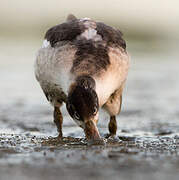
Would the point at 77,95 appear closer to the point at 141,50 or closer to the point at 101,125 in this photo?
the point at 101,125

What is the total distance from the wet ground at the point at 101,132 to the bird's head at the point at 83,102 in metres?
0.40

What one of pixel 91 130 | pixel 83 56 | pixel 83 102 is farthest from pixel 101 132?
pixel 83 102

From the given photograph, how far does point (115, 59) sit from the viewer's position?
8.57 metres

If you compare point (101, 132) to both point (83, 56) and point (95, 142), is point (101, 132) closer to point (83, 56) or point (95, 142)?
point (83, 56)

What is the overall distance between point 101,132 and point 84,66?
2.11 metres

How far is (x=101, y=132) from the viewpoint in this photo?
987 cm

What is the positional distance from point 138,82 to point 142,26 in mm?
15019

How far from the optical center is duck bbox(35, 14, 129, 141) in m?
7.38

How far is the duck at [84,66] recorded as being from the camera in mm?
7383

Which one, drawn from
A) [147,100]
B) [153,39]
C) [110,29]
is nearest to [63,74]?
[110,29]

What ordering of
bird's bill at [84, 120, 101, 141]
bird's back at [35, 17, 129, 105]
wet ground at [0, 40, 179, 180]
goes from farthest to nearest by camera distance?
bird's back at [35, 17, 129, 105], bird's bill at [84, 120, 101, 141], wet ground at [0, 40, 179, 180]

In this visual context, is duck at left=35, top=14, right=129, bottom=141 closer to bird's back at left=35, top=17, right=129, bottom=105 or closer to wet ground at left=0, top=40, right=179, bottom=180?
bird's back at left=35, top=17, right=129, bottom=105

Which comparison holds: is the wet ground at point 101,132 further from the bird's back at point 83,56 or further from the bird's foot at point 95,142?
the bird's back at point 83,56

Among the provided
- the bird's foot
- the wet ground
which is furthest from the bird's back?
the wet ground
